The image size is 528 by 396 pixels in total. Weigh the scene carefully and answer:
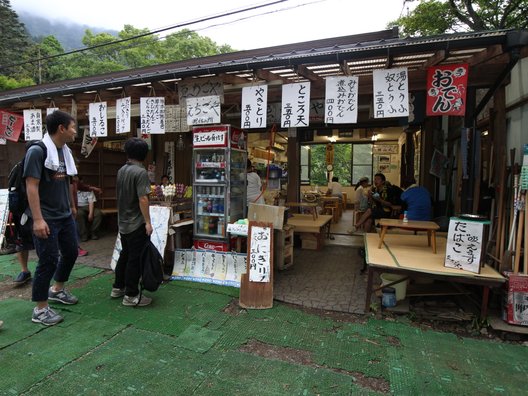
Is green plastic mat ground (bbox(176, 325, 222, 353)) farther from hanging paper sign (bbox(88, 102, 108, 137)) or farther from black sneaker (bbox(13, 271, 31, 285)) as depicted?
hanging paper sign (bbox(88, 102, 108, 137))

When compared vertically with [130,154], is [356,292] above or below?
below

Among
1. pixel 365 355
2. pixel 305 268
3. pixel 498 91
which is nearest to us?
pixel 365 355

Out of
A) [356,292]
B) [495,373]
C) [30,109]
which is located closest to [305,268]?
[356,292]

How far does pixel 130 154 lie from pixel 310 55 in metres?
2.78

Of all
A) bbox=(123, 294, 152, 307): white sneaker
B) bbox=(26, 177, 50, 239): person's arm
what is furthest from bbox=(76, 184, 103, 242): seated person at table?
bbox=(26, 177, 50, 239): person's arm

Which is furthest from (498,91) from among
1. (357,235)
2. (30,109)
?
(30,109)

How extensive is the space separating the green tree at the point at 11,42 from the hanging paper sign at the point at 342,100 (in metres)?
37.6

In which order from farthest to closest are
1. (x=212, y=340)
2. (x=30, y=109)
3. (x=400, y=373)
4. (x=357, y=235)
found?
1. (x=357, y=235)
2. (x=30, y=109)
3. (x=212, y=340)
4. (x=400, y=373)

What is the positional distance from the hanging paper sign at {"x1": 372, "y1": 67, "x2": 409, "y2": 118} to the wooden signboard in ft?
7.75

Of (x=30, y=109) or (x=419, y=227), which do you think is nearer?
(x=419, y=227)

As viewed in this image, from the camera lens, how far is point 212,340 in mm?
3561

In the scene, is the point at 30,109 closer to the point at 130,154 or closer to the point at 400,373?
the point at 130,154

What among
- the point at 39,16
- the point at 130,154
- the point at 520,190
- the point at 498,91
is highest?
the point at 39,16

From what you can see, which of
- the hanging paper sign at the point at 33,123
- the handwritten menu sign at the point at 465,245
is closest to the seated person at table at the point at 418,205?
the handwritten menu sign at the point at 465,245
